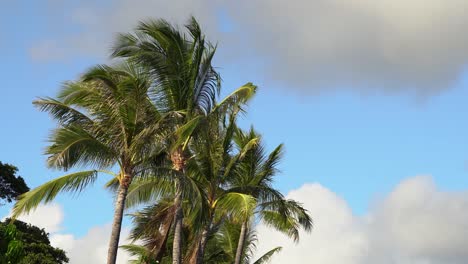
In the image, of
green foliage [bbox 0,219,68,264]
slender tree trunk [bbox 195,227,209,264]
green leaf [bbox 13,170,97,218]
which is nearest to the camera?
green leaf [bbox 13,170,97,218]

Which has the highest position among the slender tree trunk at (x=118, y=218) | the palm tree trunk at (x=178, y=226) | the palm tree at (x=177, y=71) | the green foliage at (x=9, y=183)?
the green foliage at (x=9, y=183)

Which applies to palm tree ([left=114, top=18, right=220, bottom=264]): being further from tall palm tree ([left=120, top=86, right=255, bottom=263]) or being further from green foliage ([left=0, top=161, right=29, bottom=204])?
green foliage ([left=0, top=161, right=29, bottom=204])

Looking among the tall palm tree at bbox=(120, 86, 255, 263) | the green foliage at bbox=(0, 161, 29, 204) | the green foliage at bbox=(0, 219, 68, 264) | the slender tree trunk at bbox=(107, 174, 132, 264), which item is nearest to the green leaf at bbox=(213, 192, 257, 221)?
the tall palm tree at bbox=(120, 86, 255, 263)

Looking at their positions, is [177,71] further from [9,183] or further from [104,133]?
[9,183]

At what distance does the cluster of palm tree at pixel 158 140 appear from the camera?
21375 millimetres

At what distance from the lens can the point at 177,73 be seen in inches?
940

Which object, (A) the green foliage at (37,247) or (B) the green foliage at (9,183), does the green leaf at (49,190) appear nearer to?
(A) the green foliage at (37,247)

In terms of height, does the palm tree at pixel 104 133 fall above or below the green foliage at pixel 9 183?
below

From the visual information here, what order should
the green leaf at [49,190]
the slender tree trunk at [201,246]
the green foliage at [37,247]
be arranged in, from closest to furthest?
1. the green leaf at [49,190]
2. the slender tree trunk at [201,246]
3. the green foliage at [37,247]

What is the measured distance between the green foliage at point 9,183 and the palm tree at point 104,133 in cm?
1964

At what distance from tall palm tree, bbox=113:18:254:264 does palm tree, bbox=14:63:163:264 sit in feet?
2.81

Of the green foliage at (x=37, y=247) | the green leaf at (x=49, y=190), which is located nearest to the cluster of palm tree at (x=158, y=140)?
Result: the green leaf at (x=49, y=190)

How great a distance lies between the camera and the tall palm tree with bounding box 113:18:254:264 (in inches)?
908

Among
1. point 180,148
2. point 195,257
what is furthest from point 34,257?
point 180,148
